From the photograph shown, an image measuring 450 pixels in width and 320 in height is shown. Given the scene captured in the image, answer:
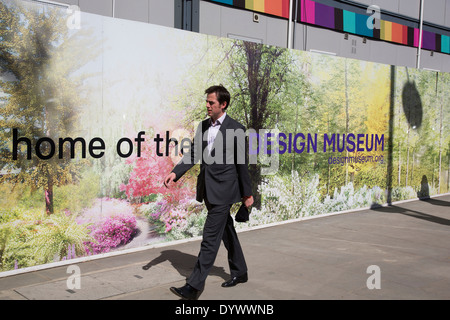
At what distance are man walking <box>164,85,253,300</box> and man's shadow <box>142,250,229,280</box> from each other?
54cm

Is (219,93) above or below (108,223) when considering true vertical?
above

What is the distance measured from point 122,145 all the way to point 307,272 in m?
2.70

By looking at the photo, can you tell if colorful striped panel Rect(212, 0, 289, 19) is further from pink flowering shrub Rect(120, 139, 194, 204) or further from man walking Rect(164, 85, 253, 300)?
man walking Rect(164, 85, 253, 300)

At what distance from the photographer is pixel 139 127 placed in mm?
6148

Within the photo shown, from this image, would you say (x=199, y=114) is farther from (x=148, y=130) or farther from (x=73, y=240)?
(x=73, y=240)

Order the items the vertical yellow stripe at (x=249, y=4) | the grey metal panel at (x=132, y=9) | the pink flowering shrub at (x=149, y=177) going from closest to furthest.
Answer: the pink flowering shrub at (x=149, y=177)
the grey metal panel at (x=132, y=9)
the vertical yellow stripe at (x=249, y=4)

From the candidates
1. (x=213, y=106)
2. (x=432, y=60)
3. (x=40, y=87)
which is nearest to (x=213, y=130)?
(x=213, y=106)

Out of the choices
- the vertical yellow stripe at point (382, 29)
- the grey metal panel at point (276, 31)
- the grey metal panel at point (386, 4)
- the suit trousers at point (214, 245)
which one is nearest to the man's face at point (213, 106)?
the suit trousers at point (214, 245)

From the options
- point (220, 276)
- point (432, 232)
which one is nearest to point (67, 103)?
point (220, 276)

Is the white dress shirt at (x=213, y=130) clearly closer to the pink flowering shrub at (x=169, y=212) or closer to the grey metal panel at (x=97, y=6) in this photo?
the pink flowering shrub at (x=169, y=212)

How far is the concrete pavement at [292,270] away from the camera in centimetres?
452

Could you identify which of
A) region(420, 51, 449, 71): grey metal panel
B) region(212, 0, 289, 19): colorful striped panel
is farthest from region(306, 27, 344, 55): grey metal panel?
region(420, 51, 449, 71): grey metal panel

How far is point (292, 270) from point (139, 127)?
2.60 meters

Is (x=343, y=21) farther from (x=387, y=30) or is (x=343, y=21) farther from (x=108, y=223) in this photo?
(x=108, y=223)
